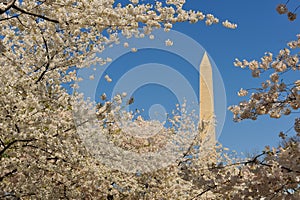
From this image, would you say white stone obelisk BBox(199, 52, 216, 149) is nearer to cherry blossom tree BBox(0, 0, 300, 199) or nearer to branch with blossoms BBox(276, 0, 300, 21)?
cherry blossom tree BBox(0, 0, 300, 199)

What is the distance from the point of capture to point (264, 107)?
417 cm

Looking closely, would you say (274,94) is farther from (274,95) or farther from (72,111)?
(72,111)

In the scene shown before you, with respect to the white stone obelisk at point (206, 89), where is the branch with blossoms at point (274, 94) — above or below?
below

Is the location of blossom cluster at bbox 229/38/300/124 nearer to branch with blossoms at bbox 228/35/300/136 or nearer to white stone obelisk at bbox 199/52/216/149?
branch with blossoms at bbox 228/35/300/136

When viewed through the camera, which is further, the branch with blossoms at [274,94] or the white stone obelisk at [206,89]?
the white stone obelisk at [206,89]

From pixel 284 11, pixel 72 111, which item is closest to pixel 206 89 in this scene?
pixel 72 111

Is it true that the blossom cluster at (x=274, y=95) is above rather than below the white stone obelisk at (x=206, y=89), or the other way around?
below

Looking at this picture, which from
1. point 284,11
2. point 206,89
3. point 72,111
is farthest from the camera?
point 206,89

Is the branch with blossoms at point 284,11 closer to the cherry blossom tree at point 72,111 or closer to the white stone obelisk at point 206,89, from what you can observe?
the cherry blossom tree at point 72,111

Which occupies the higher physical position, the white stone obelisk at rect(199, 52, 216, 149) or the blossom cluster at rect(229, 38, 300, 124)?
the white stone obelisk at rect(199, 52, 216, 149)

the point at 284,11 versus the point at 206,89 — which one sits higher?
the point at 206,89

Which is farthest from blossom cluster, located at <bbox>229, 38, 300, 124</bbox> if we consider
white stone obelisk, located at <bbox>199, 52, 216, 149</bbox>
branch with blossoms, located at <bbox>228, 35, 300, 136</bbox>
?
white stone obelisk, located at <bbox>199, 52, 216, 149</bbox>

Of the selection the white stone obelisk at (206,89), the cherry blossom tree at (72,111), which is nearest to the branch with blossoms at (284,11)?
the cherry blossom tree at (72,111)

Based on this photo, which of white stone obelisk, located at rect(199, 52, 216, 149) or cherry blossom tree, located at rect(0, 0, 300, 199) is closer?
cherry blossom tree, located at rect(0, 0, 300, 199)
